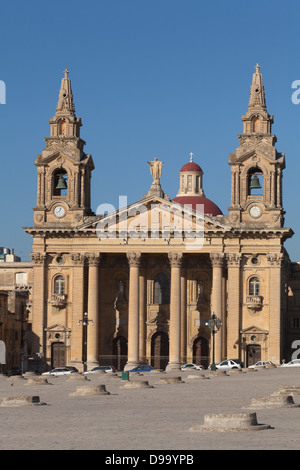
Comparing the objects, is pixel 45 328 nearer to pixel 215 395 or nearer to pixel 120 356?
pixel 120 356

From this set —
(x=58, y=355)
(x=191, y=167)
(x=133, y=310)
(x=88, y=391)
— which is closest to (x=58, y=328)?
(x=58, y=355)

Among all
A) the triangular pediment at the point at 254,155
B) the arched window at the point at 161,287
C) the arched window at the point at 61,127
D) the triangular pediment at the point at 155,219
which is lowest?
the arched window at the point at 161,287

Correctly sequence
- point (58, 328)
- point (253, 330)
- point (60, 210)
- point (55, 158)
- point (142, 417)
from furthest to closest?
point (55, 158)
point (60, 210)
point (58, 328)
point (253, 330)
point (142, 417)

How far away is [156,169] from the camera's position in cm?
9738

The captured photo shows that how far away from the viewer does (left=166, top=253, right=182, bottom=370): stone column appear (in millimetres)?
93188

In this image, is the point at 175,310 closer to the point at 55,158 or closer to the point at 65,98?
the point at 55,158

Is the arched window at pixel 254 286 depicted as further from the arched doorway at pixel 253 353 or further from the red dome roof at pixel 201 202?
the red dome roof at pixel 201 202

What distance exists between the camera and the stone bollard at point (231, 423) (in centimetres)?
2581

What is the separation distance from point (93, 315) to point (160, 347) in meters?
7.49

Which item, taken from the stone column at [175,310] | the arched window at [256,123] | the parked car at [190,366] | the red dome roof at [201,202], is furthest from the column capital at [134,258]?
the red dome roof at [201,202]

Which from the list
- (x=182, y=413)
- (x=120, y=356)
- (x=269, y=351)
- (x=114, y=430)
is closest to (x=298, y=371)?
(x=269, y=351)

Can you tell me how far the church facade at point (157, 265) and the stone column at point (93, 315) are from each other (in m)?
0.08

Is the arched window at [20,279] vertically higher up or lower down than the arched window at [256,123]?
lower down

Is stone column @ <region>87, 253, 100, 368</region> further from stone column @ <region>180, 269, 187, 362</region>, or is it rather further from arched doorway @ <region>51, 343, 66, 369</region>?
stone column @ <region>180, 269, 187, 362</region>
